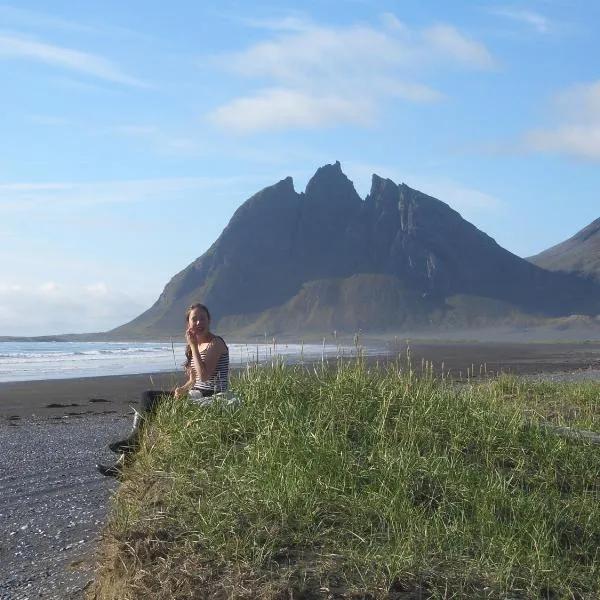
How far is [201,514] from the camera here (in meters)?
6.17

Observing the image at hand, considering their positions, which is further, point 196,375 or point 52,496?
point 52,496

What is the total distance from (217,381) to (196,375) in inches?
8.9

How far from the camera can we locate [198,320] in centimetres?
938

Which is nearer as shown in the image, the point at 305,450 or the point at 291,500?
the point at 291,500

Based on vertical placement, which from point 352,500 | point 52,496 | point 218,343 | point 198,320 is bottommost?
point 52,496

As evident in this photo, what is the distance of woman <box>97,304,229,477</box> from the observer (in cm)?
867

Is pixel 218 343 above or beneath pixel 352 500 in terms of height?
above

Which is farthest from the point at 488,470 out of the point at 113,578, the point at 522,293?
the point at 522,293

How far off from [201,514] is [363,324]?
172 meters

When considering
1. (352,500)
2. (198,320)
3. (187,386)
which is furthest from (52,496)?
→ (352,500)

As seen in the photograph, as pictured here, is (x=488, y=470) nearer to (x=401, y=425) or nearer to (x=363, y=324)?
(x=401, y=425)

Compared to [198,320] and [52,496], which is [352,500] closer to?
[198,320]

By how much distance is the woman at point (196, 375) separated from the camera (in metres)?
8.67

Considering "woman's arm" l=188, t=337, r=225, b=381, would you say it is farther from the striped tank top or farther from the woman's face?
the woman's face
